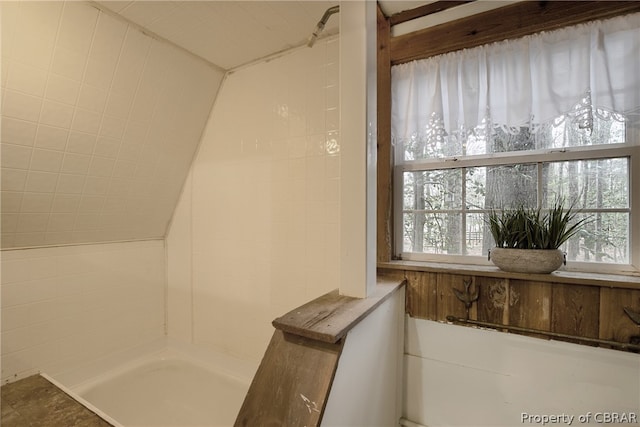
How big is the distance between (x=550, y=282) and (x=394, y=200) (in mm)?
762

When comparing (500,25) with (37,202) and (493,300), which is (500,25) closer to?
(493,300)

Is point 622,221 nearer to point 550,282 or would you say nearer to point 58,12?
point 550,282

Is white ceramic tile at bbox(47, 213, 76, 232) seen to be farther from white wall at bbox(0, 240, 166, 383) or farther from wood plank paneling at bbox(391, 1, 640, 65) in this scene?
wood plank paneling at bbox(391, 1, 640, 65)

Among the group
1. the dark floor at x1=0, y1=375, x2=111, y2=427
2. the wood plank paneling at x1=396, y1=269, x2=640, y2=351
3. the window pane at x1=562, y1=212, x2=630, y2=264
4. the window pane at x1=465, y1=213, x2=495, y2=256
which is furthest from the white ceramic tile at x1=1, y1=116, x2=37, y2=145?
the window pane at x1=562, y1=212, x2=630, y2=264

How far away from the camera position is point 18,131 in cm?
134

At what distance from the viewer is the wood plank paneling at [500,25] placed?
3.85ft

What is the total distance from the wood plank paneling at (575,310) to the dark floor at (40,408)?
1926mm

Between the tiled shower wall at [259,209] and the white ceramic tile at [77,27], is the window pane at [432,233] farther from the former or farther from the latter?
the white ceramic tile at [77,27]

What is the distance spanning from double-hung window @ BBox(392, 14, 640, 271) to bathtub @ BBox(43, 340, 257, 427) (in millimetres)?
1360

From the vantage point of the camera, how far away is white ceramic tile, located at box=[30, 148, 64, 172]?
4.73ft

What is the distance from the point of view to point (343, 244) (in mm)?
1144

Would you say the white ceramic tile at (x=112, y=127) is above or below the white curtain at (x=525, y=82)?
below

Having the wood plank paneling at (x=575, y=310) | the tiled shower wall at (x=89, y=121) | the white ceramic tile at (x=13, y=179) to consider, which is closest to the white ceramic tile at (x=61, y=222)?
the tiled shower wall at (x=89, y=121)

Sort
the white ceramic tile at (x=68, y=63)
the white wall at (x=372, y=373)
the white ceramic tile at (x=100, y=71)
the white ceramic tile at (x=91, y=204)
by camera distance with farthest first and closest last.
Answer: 1. the white ceramic tile at (x=91, y=204)
2. the white ceramic tile at (x=100, y=71)
3. the white ceramic tile at (x=68, y=63)
4. the white wall at (x=372, y=373)
